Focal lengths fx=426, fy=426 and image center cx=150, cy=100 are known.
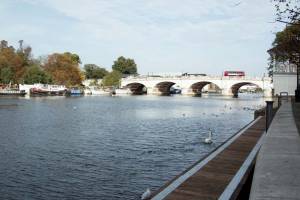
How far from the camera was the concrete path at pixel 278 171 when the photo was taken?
7.42 m

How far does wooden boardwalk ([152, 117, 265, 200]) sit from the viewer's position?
11.3 metres

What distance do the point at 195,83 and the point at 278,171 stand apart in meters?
162

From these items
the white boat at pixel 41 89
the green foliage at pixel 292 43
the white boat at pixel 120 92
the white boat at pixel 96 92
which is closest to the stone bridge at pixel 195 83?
the white boat at pixel 120 92

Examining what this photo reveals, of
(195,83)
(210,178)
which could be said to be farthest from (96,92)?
(210,178)

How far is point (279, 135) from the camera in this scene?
48.4ft

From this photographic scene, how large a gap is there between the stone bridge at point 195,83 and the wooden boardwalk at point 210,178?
127m

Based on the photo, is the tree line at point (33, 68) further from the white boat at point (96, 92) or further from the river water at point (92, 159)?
the river water at point (92, 159)

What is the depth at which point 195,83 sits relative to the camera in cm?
16975

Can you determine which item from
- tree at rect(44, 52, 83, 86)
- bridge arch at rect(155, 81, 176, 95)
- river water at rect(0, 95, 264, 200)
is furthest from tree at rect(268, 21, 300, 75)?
bridge arch at rect(155, 81, 176, 95)

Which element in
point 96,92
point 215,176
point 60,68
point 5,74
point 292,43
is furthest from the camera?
point 96,92

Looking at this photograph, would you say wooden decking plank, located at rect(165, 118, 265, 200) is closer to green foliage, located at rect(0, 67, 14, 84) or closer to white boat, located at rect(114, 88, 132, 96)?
green foliage, located at rect(0, 67, 14, 84)

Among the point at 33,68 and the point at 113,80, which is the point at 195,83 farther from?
the point at 33,68

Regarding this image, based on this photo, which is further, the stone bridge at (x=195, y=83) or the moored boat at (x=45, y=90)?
the stone bridge at (x=195, y=83)

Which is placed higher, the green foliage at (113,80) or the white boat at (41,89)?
the green foliage at (113,80)
